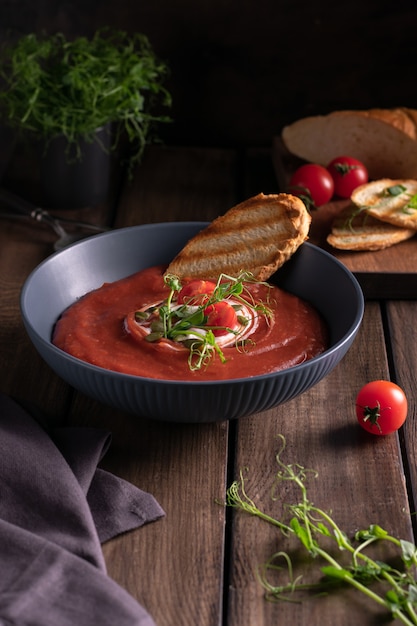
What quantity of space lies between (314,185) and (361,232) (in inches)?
14.8

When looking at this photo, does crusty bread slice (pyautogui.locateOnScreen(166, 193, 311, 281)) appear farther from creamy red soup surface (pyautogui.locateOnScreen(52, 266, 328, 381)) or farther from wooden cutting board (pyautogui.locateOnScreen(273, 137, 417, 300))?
wooden cutting board (pyautogui.locateOnScreen(273, 137, 417, 300))

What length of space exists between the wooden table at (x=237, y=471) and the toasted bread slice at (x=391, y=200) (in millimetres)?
349

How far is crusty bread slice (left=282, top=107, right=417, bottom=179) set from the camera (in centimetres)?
407

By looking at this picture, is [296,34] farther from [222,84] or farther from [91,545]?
[91,545]

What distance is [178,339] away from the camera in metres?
2.64

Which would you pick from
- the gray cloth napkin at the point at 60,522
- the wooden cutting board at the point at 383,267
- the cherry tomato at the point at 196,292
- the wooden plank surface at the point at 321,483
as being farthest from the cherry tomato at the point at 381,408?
the wooden cutting board at the point at 383,267

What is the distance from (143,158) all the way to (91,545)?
9.22 ft

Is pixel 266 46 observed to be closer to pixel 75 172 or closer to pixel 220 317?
pixel 75 172

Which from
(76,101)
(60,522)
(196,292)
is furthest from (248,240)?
(60,522)

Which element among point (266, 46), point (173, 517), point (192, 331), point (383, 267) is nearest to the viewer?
point (173, 517)

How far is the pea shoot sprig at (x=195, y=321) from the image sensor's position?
2588 mm

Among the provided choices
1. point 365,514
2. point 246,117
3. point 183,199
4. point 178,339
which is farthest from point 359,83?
point 365,514

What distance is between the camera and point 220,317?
2699 mm

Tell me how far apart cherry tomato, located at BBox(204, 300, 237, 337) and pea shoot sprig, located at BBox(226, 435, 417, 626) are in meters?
0.47
